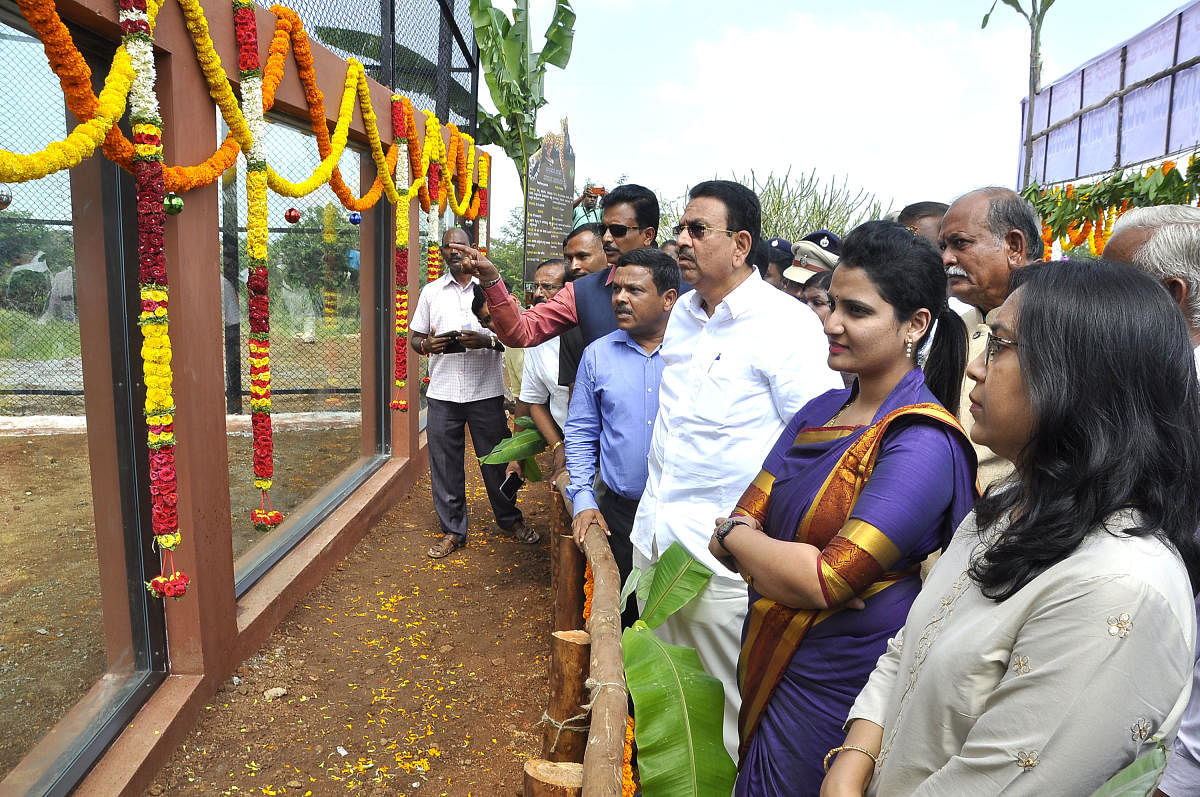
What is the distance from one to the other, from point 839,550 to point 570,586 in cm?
165

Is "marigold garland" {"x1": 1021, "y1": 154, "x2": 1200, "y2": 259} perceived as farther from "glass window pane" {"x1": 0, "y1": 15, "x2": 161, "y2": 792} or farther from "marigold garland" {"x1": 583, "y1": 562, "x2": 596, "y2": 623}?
"glass window pane" {"x1": 0, "y1": 15, "x2": 161, "y2": 792}

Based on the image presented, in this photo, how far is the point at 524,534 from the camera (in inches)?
224

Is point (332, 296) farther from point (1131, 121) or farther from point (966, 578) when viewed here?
point (1131, 121)

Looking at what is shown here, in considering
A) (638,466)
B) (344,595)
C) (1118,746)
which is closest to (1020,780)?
(1118,746)

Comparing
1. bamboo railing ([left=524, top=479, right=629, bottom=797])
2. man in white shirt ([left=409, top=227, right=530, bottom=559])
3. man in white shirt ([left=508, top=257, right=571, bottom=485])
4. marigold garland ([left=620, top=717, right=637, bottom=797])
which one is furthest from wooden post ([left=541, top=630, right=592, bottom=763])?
man in white shirt ([left=409, top=227, right=530, bottom=559])

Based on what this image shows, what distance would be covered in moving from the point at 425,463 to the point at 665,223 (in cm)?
809

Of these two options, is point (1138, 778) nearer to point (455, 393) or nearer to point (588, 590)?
point (588, 590)

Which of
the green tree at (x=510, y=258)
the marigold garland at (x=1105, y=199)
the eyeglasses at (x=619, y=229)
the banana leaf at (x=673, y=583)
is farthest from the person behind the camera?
the green tree at (x=510, y=258)

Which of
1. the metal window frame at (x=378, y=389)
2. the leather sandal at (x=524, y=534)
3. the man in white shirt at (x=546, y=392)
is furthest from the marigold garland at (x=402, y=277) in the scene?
the man in white shirt at (x=546, y=392)

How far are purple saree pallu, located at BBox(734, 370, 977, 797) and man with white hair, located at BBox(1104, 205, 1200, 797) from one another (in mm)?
511

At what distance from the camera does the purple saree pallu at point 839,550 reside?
1471 millimetres

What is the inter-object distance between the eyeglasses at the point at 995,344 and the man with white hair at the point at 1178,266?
2.01 feet

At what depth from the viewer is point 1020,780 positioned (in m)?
0.91

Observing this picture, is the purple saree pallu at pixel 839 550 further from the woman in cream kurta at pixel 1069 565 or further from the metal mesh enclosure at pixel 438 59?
the metal mesh enclosure at pixel 438 59
